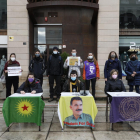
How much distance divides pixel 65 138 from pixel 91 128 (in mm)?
834

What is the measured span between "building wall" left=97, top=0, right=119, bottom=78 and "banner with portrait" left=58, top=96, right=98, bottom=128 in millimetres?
8394

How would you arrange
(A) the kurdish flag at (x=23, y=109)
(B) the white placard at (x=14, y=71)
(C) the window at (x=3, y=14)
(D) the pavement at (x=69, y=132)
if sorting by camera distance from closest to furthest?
(D) the pavement at (x=69, y=132) < (A) the kurdish flag at (x=23, y=109) < (B) the white placard at (x=14, y=71) < (C) the window at (x=3, y=14)

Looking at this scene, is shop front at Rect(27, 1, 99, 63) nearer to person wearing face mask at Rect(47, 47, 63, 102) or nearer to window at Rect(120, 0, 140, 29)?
window at Rect(120, 0, 140, 29)

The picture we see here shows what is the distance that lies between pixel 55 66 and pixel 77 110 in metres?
2.53

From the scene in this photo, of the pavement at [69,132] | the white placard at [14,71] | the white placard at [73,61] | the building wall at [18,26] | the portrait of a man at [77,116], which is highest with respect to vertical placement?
the building wall at [18,26]

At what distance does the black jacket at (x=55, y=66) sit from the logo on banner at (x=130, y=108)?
2.87 meters

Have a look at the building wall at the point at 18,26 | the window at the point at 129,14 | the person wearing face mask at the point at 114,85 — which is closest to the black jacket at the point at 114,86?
the person wearing face mask at the point at 114,85

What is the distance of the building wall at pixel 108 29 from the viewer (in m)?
12.2

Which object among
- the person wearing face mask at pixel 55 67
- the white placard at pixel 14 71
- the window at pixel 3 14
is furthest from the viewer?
the window at pixel 3 14

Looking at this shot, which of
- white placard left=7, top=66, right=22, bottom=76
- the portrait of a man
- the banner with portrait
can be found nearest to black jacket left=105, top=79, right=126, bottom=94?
the banner with portrait

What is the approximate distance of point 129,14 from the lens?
42.7 ft

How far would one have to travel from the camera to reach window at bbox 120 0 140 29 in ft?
42.4

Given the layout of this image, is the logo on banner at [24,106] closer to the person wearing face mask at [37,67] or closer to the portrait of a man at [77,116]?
the portrait of a man at [77,116]

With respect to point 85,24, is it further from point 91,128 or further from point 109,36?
point 91,128
